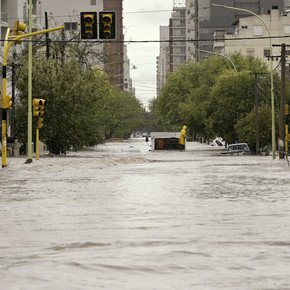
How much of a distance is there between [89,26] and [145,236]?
1947 centimetres

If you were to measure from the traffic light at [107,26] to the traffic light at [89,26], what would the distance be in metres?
0.21

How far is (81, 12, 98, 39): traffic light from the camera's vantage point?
1353 inches

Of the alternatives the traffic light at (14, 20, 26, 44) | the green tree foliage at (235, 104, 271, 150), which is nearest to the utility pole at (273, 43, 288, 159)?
the green tree foliage at (235, 104, 271, 150)

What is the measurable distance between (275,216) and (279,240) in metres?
4.20

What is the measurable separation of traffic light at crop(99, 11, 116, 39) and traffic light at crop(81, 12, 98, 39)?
21 cm

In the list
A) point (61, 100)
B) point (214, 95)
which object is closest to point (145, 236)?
point (61, 100)

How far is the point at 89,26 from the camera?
34.5 meters

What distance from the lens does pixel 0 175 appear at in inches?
1474

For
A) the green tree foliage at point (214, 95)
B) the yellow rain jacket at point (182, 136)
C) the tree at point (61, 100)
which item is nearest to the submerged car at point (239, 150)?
the green tree foliage at point (214, 95)

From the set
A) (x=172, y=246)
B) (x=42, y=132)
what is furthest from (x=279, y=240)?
(x=42, y=132)

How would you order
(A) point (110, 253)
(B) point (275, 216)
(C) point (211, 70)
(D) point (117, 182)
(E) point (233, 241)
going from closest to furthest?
(A) point (110, 253) < (E) point (233, 241) < (B) point (275, 216) < (D) point (117, 182) < (C) point (211, 70)

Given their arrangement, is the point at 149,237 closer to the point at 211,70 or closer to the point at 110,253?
the point at 110,253

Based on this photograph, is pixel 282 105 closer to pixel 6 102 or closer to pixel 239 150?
pixel 239 150

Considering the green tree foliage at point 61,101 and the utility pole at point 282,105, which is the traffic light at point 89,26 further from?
the green tree foliage at point 61,101
